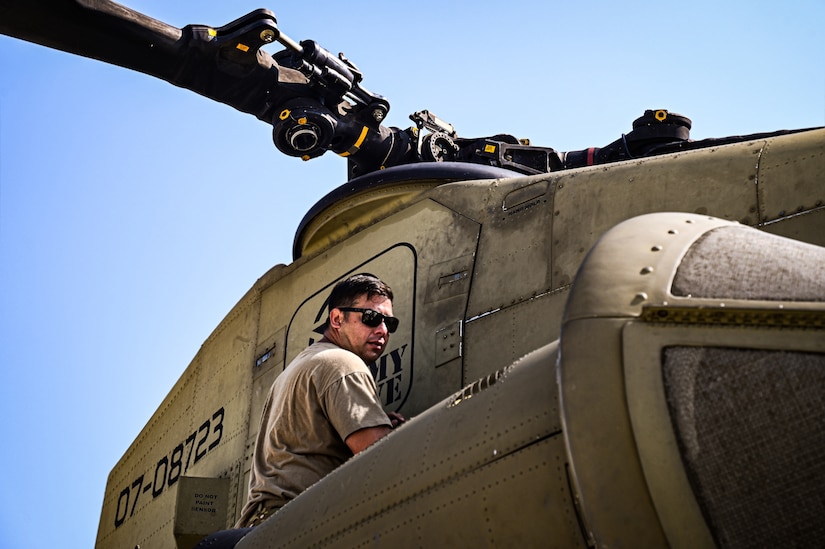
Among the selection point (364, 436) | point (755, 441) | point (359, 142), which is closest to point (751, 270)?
point (755, 441)

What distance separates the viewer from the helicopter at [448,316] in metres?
2.39

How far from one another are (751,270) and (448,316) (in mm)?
2289

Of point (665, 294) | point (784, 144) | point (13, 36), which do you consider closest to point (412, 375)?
point (784, 144)

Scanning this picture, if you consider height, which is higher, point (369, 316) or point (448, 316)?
point (448, 316)

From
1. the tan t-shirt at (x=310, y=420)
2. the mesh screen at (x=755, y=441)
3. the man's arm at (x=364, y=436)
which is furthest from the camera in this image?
the tan t-shirt at (x=310, y=420)

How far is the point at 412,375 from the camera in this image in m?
4.43

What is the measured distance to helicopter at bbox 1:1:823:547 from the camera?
2.39 metres

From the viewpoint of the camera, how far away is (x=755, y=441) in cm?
195

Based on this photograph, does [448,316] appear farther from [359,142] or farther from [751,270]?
[359,142]

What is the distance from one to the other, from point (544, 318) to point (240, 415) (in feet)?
7.41

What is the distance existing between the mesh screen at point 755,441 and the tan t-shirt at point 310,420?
5.26 feet

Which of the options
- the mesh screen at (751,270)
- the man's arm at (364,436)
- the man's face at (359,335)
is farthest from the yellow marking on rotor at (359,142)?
the mesh screen at (751,270)

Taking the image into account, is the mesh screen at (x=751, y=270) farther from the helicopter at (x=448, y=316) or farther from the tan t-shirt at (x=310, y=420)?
the tan t-shirt at (x=310, y=420)

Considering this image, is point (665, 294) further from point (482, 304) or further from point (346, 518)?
point (482, 304)
